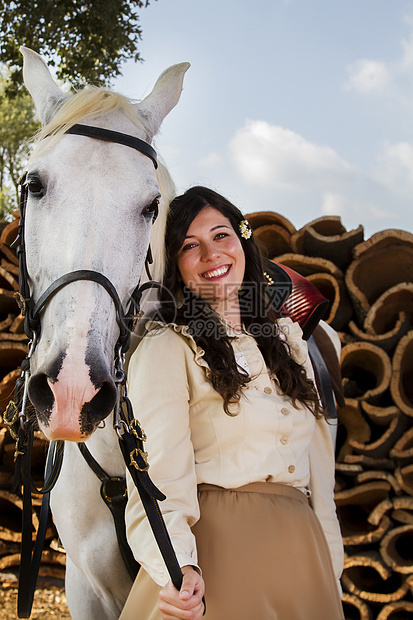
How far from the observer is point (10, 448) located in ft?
8.92

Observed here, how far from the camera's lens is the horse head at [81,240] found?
2.79 ft

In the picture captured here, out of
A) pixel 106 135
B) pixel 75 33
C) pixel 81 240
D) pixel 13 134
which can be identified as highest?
pixel 13 134

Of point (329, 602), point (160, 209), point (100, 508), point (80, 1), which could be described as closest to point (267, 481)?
point (329, 602)

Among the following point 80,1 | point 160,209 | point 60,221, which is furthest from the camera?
point 80,1

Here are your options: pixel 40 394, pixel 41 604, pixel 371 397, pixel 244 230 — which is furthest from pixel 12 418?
pixel 41 604

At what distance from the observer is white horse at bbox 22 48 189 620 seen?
859 mm

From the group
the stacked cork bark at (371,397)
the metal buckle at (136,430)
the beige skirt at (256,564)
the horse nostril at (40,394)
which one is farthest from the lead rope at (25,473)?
the stacked cork bark at (371,397)

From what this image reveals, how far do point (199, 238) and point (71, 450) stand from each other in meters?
0.74

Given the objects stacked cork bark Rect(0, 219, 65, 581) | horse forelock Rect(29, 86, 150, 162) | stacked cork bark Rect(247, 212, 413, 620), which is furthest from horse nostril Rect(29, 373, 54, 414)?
stacked cork bark Rect(0, 219, 65, 581)

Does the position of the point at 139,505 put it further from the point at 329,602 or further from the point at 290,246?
the point at 290,246

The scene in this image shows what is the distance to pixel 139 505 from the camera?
1.05 m

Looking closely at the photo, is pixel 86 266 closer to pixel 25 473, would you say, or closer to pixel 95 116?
pixel 95 116

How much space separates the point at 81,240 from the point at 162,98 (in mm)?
626

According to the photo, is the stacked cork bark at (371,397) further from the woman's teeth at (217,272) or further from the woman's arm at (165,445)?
the woman's arm at (165,445)
